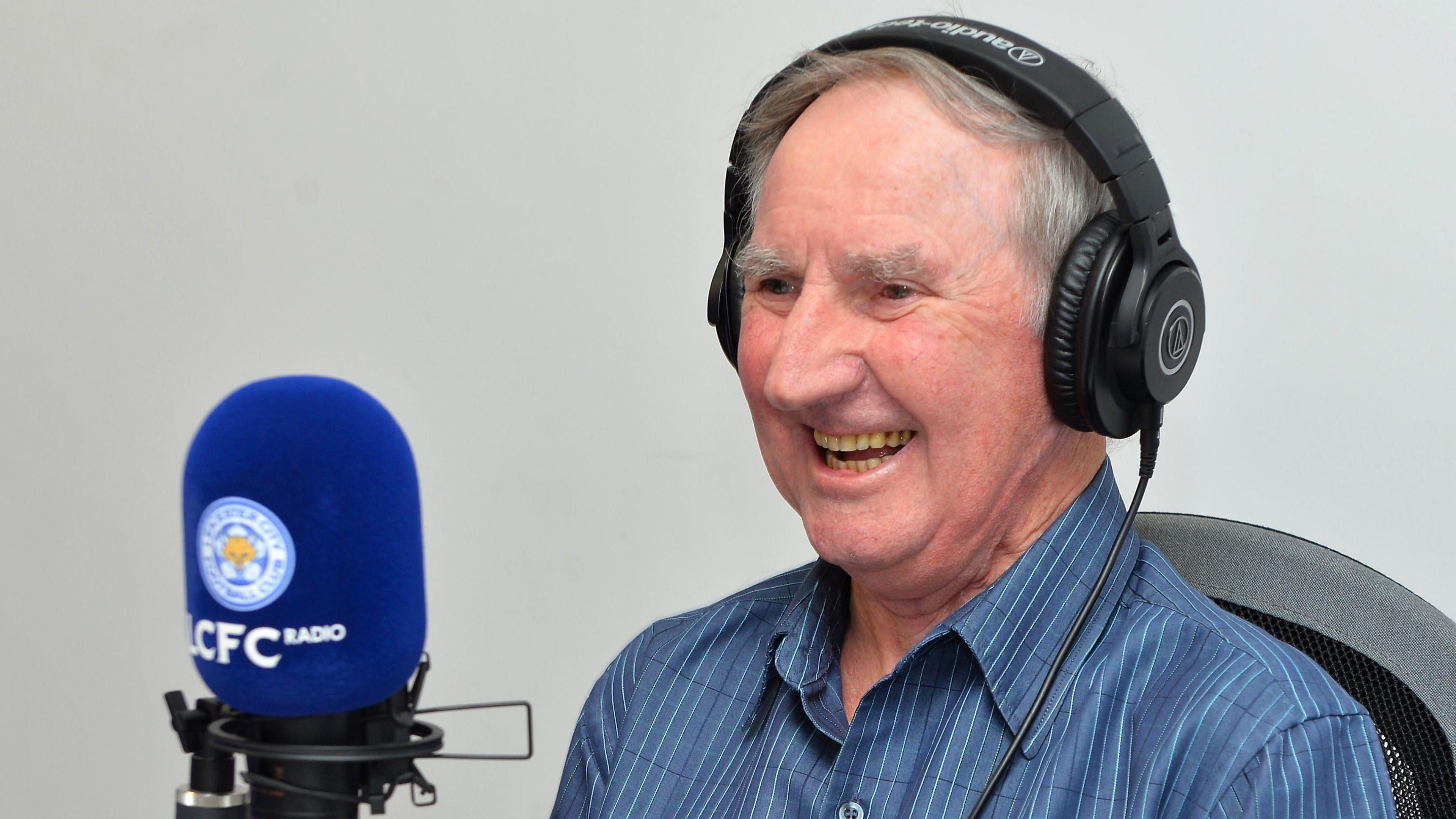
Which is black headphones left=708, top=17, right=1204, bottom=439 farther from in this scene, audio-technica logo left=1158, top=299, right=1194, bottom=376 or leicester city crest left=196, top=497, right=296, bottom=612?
leicester city crest left=196, top=497, right=296, bottom=612

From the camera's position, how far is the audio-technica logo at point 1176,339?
3.09ft

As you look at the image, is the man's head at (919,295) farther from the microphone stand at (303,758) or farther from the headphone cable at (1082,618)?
the microphone stand at (303,758)

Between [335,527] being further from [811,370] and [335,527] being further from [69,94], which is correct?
[69,94]

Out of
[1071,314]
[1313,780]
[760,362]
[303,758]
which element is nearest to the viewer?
[303,758]

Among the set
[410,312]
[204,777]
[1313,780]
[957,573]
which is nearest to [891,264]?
[957,573]

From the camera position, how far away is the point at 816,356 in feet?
3.21

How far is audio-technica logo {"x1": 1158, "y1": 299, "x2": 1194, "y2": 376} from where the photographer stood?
943mm

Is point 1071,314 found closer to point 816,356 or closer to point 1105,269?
point 1105,269

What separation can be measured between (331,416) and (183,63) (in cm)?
136

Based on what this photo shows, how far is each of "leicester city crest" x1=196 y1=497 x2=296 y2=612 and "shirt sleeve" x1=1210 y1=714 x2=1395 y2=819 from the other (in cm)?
55

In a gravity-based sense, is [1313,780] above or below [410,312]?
below

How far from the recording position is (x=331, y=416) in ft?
2.47

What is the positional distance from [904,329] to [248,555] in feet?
1.51

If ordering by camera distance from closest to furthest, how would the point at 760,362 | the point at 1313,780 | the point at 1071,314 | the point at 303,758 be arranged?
the point at 303,758
the point at 1313,780
the point at 1071,314
the point at 760,362
